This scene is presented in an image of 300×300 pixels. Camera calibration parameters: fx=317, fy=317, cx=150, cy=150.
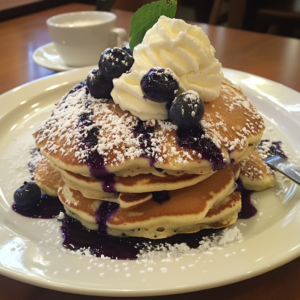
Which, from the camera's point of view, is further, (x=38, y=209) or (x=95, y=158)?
(x=38, y=209)

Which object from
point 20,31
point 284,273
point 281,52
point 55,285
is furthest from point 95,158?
point 20,31

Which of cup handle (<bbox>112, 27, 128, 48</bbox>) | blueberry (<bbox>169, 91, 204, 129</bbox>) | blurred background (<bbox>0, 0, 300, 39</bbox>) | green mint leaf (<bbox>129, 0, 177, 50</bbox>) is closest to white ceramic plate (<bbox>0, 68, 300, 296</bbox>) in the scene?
blueberry (<bbox>169, 91, 204, 129</bbox>)

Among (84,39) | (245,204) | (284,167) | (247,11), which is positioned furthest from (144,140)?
(247,11)

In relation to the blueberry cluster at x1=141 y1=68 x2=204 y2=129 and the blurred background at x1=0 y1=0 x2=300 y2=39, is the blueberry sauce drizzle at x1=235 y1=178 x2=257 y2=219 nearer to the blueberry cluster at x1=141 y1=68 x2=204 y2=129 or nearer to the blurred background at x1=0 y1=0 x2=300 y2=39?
the blueberry cluster at x1=141 y1=68 x2=204 y2=129

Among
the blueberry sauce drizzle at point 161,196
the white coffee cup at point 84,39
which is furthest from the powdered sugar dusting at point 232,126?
the white coffee cup at point 84,39

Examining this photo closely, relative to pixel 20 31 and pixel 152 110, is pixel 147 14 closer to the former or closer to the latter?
pixel 152 110

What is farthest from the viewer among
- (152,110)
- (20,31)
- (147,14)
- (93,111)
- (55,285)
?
(20,31)

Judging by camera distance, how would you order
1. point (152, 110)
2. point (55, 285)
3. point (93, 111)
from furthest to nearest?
point (93, 111) → point (152, 110) → point (55, 285)
